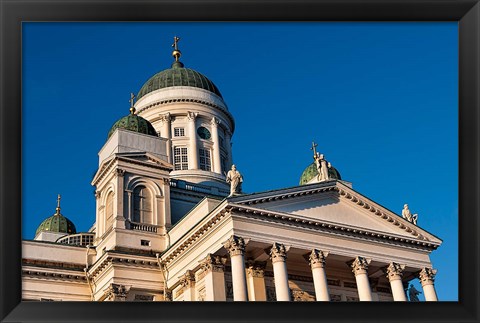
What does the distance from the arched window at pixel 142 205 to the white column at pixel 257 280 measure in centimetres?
638

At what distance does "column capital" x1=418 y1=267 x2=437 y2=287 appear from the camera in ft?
104

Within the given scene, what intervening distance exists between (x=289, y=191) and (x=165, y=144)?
29.3ft

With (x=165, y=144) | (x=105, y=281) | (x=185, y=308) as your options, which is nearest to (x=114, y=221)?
(x=105, y=281)

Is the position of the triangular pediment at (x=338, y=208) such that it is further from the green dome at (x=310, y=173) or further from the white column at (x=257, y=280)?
the green dome at (x=310, y=173)

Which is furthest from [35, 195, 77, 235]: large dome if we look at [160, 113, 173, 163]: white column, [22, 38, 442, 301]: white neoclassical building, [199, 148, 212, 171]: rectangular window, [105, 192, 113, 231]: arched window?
[105, 192, 113, 231]: arched window

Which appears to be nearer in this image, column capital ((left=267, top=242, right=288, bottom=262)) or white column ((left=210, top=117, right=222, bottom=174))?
column capital ((left=267, top=242, right=288, bottom=262))

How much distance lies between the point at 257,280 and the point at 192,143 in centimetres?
1449

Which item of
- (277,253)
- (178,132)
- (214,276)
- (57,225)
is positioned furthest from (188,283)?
(57,225)

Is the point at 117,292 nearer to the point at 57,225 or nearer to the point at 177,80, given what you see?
the point at 57,225

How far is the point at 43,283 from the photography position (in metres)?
31.7

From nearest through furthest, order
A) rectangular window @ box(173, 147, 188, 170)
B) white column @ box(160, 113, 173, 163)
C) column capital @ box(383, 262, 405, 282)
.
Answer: column capital @ box(383, 262, 405, 282)
rectangular window @ box(173, 147, 188, 170)
white column @ box(160, 113, 173, 163)

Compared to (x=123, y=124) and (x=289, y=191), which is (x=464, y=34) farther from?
(x=123, y=124)

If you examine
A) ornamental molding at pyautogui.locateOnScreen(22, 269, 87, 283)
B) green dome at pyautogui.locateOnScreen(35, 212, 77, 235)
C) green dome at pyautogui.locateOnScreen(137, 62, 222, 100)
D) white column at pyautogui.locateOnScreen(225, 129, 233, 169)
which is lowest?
ornamental molding at pyautogui.locateOnScreen(22, 269, 87, 283)

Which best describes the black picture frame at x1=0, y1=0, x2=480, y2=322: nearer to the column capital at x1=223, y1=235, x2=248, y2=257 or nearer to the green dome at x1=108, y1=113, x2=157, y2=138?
the column capital at x1=223, y1=235, x2=248, y2=257
